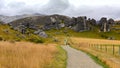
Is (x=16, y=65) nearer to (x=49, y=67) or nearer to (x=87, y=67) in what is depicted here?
(x=49, y=67)

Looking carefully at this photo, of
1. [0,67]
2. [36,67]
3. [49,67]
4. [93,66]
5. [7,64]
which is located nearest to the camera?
[0,67]

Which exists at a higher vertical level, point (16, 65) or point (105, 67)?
point (16, 65)

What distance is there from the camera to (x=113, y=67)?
22.0 metres

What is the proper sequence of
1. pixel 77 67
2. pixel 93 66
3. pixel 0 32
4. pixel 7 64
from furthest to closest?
pixel 0 32
pixel 93 66
pixel 77 67
pixel 7 64

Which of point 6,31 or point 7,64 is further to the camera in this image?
point 6,31

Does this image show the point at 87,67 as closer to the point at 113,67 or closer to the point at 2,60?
the point at 113,67

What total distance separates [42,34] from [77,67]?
119785 millimetres

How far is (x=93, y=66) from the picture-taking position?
76.3ft

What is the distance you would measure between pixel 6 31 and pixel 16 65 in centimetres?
9809

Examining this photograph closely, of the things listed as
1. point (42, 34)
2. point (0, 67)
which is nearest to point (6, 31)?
point (42, 34)

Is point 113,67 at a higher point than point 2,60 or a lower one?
lower

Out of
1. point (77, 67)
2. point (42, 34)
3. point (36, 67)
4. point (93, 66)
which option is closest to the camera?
point (36, 67)

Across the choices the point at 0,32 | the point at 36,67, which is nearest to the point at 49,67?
the point at 36,67

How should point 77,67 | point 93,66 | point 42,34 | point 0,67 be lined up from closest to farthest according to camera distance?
point 0,67
point 77,67
point 93,66
point 42,34
